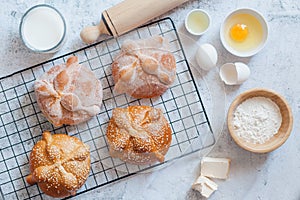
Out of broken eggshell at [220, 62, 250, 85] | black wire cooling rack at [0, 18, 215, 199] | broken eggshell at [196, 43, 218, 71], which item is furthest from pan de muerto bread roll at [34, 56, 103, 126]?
broken eggshell at [220, 62, 250, 85]

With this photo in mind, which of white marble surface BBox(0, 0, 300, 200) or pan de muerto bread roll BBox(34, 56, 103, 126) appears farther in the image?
white marble surface BBox(0, 0, 300, 200)

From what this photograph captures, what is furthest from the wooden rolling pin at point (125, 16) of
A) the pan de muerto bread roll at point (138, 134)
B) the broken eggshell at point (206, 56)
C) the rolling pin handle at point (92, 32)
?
the pan de muerto bread roll at point (138, 134)

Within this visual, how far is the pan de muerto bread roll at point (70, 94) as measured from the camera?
7.80ft

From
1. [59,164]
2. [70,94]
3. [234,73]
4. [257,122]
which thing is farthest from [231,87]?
[59,164]

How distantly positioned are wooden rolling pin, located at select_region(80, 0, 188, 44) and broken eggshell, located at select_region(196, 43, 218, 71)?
0.79ft

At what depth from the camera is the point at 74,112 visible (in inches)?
94.4

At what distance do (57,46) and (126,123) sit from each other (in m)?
0.47

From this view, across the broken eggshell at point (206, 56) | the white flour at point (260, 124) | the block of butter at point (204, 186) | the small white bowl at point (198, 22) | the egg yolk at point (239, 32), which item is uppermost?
the small white bowl at point (198, 22)

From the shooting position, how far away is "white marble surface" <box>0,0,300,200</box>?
8.24 feet

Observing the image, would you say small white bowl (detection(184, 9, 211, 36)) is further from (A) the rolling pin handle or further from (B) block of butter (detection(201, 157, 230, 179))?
(B) block of butter (detection(201, 157, 230, 179))

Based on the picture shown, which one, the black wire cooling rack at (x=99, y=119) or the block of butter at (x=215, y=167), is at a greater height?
the black wire cooling rack at (x=99, y=119)

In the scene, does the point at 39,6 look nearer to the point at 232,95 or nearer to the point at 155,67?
the point at 155,67

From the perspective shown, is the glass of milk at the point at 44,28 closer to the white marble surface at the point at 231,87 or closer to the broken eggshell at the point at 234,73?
the white marble surface at the point at 231,87

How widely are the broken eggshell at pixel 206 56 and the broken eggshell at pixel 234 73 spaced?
7cm
